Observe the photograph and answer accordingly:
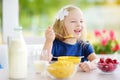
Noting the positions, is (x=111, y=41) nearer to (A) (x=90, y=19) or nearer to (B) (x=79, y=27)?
(A) (x=90, y=19)

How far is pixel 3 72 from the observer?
1.73 metres

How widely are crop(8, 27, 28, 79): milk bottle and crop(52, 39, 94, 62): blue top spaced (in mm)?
900

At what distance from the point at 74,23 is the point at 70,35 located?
0.11 meters

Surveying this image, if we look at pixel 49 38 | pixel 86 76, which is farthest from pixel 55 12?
pixel 86 76

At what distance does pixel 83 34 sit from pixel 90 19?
0.70 meters

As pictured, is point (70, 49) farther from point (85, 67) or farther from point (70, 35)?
point (85, 67)

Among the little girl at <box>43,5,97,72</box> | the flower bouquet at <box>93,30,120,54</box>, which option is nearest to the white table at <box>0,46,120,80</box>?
the little girl at <box>43,5,97,72</box>

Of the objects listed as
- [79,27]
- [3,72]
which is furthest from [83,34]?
[3,72]

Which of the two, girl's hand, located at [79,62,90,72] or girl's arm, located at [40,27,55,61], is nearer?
girl's hand, located at [79,62,90,72]

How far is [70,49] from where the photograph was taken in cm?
242

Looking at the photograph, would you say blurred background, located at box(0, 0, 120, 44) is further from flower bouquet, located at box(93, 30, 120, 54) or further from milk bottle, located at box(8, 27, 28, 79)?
milk bottle, located at box(8, 27, 28, 79)

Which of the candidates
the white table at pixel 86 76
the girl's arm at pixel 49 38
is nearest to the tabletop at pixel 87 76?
the white table at pixel 86 76

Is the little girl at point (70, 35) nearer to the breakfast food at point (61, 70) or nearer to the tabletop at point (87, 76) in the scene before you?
the tabletop at point (87, 76)

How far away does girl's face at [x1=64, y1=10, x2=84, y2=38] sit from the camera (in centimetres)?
229
